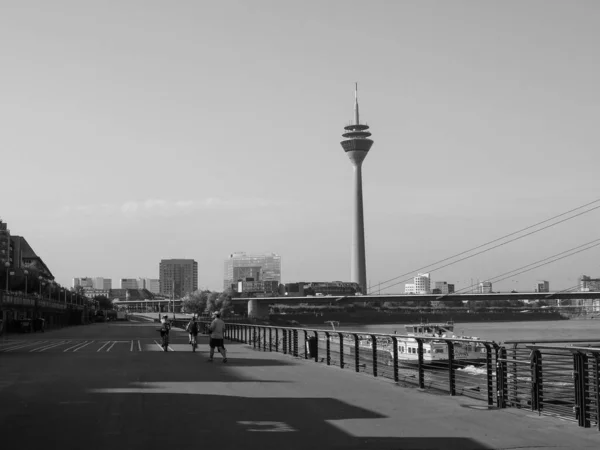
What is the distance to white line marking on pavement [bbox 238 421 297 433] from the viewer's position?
35.7ft

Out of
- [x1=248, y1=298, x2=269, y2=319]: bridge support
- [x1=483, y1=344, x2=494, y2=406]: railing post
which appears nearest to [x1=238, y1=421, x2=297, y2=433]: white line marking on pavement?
[x1=483, y1=344, x2=494, y2=406]: railing post

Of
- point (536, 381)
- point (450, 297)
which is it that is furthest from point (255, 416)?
point (450, 297)

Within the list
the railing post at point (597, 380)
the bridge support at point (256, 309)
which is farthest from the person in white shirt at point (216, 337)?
the bridge support at point (256, 309)

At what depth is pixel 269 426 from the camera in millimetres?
11250

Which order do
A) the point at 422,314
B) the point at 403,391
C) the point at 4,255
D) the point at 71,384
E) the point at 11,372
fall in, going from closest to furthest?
the point at 403,391, the point at 71,384, the point at 11,372, the point at 4,255, the point at 422,314

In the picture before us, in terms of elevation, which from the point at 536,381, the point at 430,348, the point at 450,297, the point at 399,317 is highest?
the point at 536,381

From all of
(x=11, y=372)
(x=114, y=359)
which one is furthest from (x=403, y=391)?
(x=114, y=359)

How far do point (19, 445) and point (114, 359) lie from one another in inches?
679

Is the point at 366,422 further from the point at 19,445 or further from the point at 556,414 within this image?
the point at 19,445

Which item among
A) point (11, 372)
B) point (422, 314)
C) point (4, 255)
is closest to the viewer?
point (11, 372)

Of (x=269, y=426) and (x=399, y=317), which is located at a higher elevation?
(x=269, y=426)

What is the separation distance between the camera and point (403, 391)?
15742 mm

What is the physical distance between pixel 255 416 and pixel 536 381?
4369mm

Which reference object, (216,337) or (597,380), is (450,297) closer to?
(216,337)
